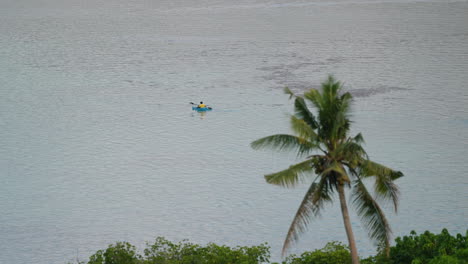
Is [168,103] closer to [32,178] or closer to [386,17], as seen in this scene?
[32,178]

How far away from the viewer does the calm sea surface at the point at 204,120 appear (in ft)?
165

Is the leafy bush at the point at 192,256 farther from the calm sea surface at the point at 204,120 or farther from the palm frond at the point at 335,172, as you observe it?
the calm sea surface at the point at 204,120

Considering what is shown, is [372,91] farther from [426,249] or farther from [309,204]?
[309,204]

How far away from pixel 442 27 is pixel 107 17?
4870 cm

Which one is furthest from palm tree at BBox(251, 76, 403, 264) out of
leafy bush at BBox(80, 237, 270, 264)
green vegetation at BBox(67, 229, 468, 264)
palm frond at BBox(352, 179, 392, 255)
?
leafy bush at BBox(80, 237, 270, 264)

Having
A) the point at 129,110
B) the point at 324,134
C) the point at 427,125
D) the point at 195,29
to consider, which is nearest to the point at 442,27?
the point at 195,29

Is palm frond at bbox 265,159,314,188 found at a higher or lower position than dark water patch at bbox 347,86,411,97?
lower

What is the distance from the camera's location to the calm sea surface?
165 feet

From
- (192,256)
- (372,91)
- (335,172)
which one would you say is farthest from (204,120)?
(335,172)

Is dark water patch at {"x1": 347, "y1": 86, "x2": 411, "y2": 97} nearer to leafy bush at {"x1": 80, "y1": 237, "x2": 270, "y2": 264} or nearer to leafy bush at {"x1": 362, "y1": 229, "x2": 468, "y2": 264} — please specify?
leafy bush at {"x1": 80, "y1": 237, "x2": 270, "y2": 264}

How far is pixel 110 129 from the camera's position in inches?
2667

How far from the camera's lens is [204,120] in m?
68.9

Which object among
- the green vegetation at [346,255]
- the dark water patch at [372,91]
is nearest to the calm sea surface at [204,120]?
the dark water patch at [372,91]

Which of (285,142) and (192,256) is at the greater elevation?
(285,142)
